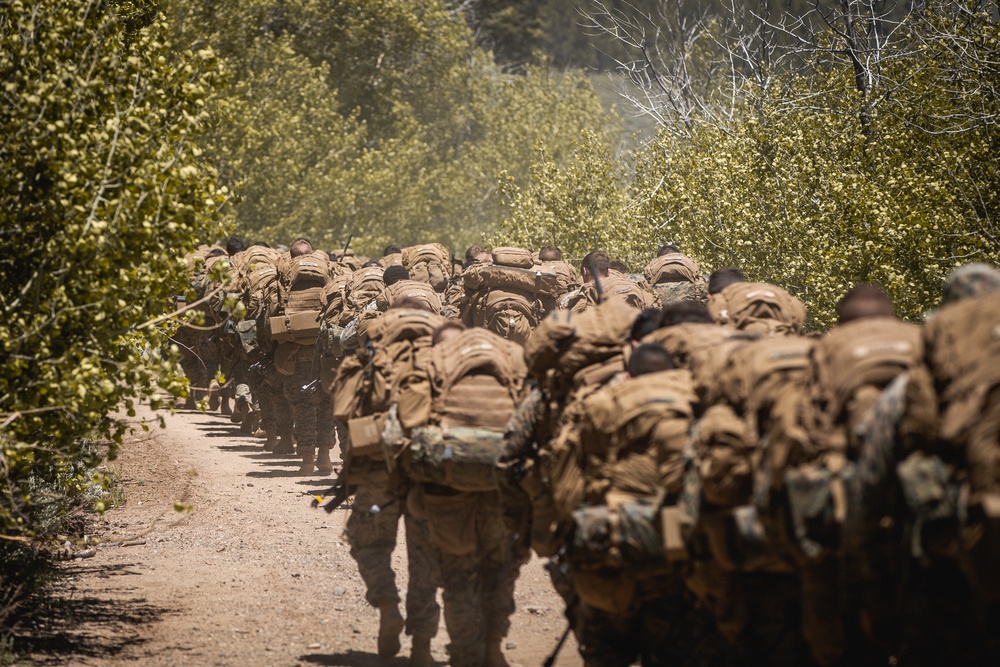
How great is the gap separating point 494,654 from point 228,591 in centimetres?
352

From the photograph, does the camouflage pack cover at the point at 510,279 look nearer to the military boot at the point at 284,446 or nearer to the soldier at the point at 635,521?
the military boot at the point at 284,446

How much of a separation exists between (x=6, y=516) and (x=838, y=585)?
16.4ft

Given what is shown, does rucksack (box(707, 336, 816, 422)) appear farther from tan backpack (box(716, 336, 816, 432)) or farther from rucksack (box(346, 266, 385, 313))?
rucksack (box(346, 266, 385, 313))

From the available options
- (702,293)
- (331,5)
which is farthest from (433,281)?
(331,5)

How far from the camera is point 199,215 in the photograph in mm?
8547

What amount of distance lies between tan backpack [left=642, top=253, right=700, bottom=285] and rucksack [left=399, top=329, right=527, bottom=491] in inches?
295

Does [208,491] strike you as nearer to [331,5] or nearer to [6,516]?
[6,516]

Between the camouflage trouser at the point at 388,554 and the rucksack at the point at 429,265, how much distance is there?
8562 millimetres

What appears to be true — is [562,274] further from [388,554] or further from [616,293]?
[388,554]

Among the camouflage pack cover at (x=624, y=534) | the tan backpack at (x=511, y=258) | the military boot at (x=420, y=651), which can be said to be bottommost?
the military boot at (x=420, y=651)

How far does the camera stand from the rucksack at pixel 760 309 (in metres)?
8.65

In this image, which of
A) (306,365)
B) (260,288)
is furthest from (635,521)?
(260,288)

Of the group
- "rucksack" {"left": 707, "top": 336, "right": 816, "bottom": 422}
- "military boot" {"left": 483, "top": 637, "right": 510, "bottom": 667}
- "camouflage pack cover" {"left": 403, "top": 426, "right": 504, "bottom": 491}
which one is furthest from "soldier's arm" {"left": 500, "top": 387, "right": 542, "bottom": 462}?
"rucksack" {"left": 707, "top": 336, "right": 816, "bottom": 422}

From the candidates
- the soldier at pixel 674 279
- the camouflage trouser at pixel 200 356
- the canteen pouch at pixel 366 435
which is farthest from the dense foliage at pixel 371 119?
the canteen pouch at pixel 366 435
